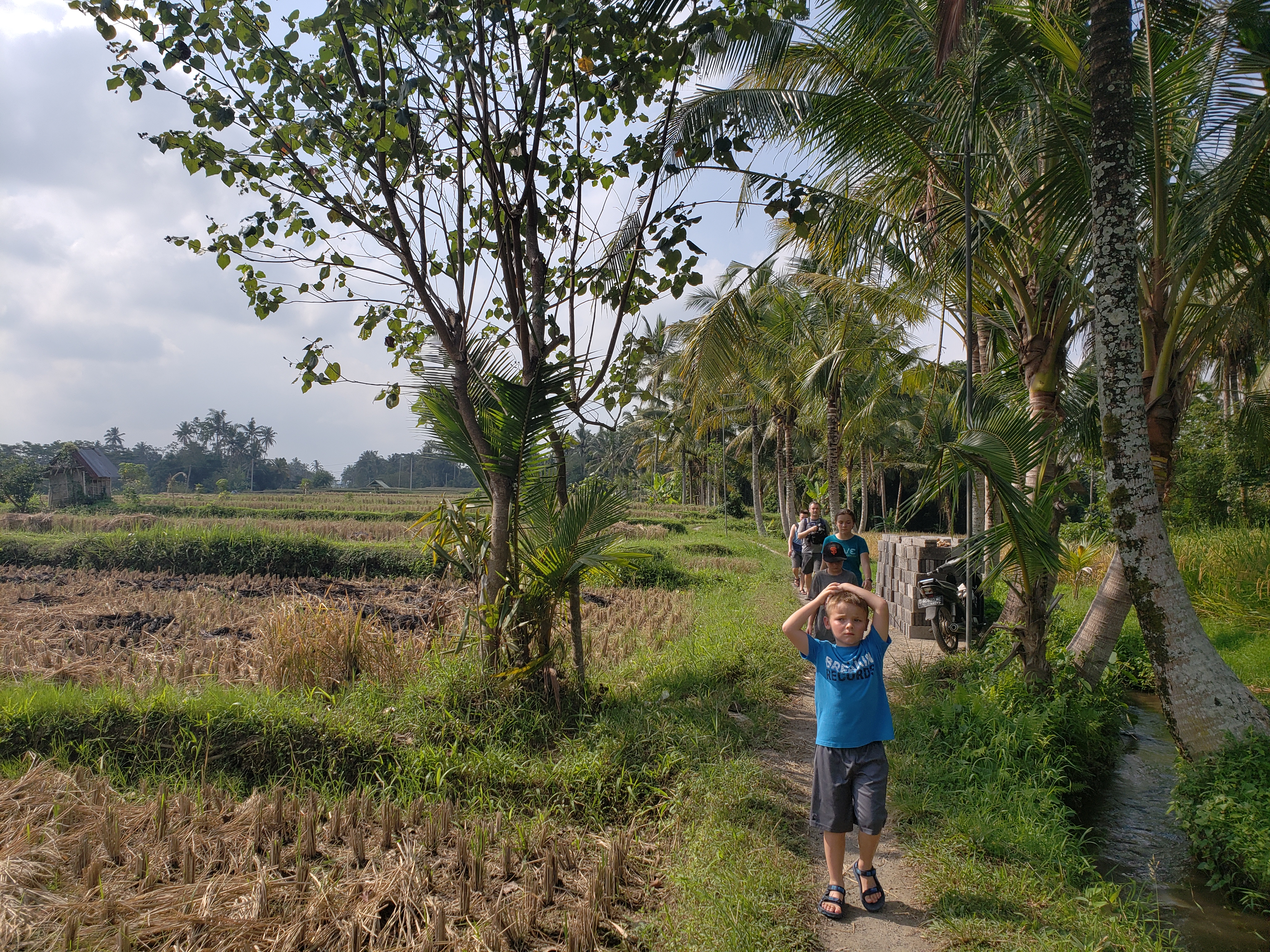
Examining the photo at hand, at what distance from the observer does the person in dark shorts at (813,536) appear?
9.89m

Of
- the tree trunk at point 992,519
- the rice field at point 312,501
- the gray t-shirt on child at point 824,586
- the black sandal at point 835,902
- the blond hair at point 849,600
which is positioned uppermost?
the tree trunk at point 992,519

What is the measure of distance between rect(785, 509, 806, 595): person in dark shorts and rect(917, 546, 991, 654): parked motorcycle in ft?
8.46

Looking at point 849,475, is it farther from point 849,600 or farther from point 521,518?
point 849,600

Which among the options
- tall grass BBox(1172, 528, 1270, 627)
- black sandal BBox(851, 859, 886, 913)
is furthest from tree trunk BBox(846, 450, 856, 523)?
black sandal BBox(851, 859, 886, 913)

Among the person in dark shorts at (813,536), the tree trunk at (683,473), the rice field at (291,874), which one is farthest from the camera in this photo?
the tree trunk at (683,473)

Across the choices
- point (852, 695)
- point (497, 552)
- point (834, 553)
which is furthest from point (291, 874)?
point (834, 553)

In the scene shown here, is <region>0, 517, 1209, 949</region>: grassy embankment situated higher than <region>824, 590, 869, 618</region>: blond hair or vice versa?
<region>824, 590, 869, 618</region>: blond hair

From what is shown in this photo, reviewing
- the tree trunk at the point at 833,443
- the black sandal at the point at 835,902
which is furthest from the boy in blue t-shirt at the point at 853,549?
the tree trunk at the point at 833,443

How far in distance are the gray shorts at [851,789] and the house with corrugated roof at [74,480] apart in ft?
110

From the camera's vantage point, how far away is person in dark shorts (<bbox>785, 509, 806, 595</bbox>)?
11.0m

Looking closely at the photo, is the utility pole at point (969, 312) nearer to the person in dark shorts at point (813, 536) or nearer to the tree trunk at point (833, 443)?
the person in dark shorts at point (813, 536)

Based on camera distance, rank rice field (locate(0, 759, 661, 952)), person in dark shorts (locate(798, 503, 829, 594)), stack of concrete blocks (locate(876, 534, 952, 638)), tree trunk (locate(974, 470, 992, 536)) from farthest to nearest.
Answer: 1. person in dark shorts (locate(798, 503, 829, 594))
2. stack of concrete blocks (locate(876, 534, 952, 638))
3. tree trunk (locate(974, 470, 992, 536))
4. rice field (locate(0, 759, 661, 952))

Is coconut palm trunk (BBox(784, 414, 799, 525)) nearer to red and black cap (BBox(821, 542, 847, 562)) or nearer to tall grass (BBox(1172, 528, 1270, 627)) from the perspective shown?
tall grass (BBox(1172, 528, 1270, 627))

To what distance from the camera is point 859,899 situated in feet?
10.6
